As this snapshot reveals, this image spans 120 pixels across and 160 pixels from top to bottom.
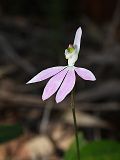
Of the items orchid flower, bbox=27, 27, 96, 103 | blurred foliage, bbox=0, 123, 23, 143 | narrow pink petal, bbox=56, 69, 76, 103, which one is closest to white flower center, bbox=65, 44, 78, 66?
orchid flower, bbox=27, 27, 96, 103

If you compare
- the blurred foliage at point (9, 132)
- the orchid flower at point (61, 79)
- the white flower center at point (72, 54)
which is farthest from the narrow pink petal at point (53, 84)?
the blurred foliage at point (9, 132)

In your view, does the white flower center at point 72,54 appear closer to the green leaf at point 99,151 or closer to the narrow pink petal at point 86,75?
the narrow pink petal at point 86,75

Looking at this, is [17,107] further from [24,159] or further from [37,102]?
[24,159]

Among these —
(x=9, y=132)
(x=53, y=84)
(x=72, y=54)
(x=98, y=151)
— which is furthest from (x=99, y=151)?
(x=53, y=84)

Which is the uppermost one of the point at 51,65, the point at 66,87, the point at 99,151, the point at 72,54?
the point at 51,65

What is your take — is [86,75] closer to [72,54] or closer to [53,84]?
[53,84]

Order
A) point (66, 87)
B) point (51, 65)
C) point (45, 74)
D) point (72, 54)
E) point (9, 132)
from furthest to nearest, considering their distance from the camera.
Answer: point (51, 65) → point (9, 132) → point (72, 54) → point (45, 74) → point (66, 87)

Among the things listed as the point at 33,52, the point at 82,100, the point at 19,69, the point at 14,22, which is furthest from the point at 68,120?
the point at 14,22
